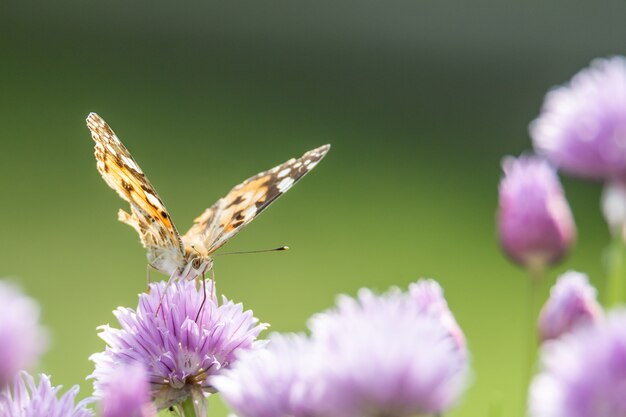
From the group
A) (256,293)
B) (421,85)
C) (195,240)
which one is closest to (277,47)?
(421,85)

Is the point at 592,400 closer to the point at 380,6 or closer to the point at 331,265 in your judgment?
the point at 331,265

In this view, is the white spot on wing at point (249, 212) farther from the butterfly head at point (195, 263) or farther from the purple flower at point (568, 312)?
the purple flower at point (568, 312)

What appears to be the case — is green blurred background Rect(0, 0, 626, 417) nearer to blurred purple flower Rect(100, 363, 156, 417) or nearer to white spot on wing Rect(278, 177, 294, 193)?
white spot on wing Rect(278, 177, 294, 193)

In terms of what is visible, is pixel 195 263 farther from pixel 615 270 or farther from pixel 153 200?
pixel 615 270

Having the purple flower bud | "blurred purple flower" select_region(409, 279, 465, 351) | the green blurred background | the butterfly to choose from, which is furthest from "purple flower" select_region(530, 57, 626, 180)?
the green blurred background

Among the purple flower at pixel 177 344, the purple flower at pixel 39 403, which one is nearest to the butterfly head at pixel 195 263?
the purple flower at pixel 177 344

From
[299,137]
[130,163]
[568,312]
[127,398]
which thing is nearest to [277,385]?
[127,398]
